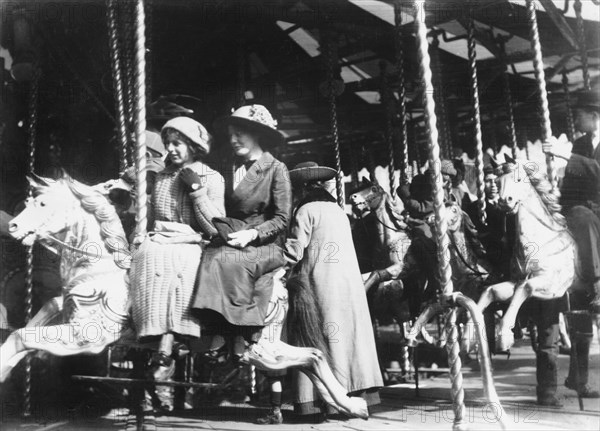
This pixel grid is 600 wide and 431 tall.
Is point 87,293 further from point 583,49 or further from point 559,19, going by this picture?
point 559,19

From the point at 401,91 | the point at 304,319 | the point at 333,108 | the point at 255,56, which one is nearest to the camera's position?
the point at 304,319

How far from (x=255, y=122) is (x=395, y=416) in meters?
2.85

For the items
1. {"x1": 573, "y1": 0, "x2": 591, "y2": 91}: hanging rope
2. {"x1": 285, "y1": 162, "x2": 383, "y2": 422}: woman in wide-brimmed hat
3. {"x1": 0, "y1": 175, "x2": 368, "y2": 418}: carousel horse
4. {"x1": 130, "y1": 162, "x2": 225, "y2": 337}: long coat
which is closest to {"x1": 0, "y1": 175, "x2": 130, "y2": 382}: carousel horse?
{"x1": 0, "y1": 175, "x2": 368, "y2": 418}: carousel horse

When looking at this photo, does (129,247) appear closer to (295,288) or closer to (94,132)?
(295,288)

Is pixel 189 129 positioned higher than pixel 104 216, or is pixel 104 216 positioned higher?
pixel 189 129

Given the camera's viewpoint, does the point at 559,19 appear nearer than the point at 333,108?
No

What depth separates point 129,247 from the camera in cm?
456

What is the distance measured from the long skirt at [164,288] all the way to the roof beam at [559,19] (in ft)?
20.9

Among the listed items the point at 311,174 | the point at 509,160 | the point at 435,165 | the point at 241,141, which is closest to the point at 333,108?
the point at 311,174

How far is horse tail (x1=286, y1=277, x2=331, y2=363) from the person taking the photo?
5.05 meters

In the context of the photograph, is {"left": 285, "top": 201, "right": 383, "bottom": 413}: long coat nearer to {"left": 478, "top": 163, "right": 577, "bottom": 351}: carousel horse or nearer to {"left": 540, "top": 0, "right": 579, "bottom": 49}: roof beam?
{"left": 478, "top": 163, "right": 577, "bottom": 351}: carousel horse

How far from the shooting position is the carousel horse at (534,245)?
5.41m

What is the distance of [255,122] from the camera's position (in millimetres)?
4566

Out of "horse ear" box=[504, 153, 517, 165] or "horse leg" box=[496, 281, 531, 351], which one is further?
"horse ear" box=[504, 153, 517, 165]
